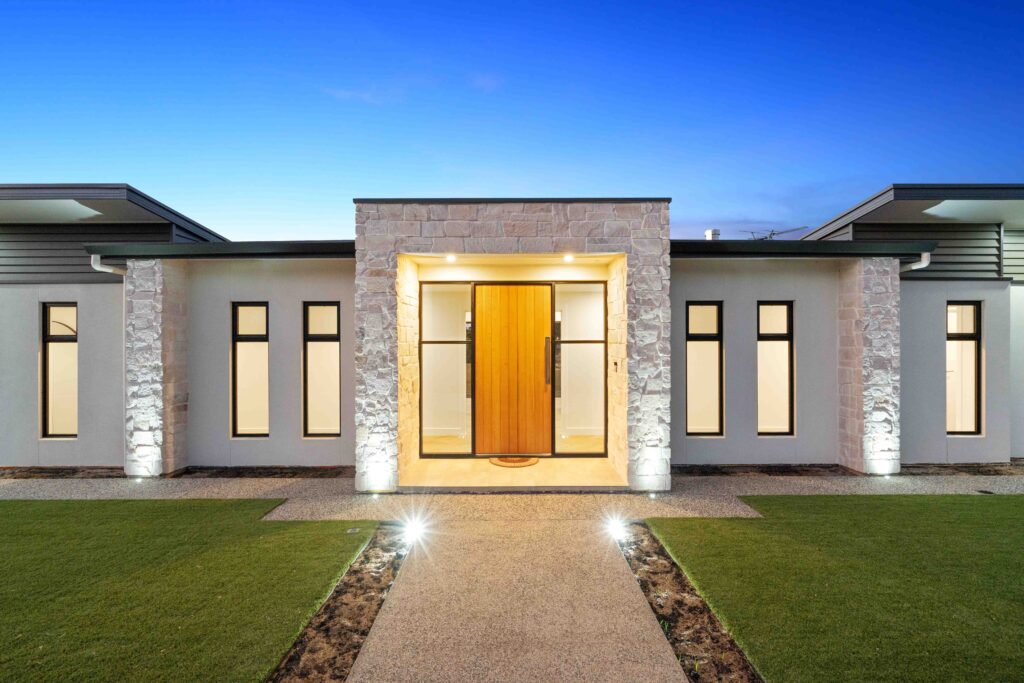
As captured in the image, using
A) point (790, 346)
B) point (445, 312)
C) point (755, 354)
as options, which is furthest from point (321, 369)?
point (790, 346)

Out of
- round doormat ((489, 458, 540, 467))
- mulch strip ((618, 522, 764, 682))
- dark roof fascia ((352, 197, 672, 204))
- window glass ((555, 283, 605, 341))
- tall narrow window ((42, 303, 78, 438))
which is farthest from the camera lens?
window glass ((555, 283, 605, 341))

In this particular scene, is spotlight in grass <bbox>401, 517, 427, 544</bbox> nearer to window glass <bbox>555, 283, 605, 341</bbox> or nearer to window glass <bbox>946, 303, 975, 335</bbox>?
window glass <bbox>555, 283, 605, 341</bbox>

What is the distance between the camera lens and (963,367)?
23.5 ft

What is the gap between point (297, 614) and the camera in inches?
118

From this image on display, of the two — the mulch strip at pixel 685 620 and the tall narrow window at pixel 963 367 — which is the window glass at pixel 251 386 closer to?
the mulch strip at pixel 685 620

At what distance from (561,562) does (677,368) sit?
3912 mm

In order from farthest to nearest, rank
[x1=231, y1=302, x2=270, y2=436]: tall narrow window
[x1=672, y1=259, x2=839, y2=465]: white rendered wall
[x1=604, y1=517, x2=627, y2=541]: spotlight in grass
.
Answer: [x1=231, y1=302, x2=270, y2=436]: tall narrow window
[x1=672, y1=259, x2=839, y2=465]: white rendered wall
[x1=604, y1=517, x2=627, y2=541]: spotlight in grass

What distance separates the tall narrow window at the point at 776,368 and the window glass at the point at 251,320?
25.6 ft

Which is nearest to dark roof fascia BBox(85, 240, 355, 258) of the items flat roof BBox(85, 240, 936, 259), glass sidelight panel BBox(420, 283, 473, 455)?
flat roof BBox(85, 240, 936, 259)

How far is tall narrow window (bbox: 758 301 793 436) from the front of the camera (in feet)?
22.6

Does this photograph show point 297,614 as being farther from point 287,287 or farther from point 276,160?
point 276,160

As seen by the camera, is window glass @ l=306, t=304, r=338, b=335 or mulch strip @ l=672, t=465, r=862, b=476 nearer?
mulch strip @ l=672, t=465, r=862, b=476

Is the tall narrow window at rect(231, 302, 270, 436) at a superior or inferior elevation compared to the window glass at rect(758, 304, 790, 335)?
inferior

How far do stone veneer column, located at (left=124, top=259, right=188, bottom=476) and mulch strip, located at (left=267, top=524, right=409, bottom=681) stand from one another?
14.2 feet
